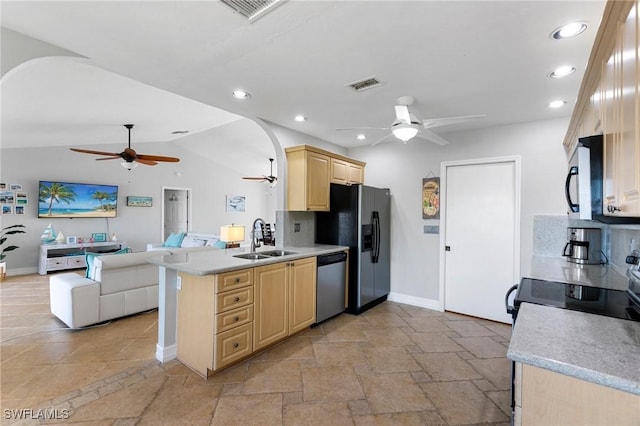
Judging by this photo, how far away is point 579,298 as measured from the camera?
1570mm

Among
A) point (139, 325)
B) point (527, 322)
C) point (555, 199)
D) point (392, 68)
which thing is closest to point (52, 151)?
point (139, 325)

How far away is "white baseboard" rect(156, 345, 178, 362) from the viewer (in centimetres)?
264

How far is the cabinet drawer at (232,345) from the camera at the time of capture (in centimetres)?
236

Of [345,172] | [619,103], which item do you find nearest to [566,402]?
[619,103]

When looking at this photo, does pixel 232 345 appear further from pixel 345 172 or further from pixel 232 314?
pixel 345 172

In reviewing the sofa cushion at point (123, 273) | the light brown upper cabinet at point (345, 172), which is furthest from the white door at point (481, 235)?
the sofa cushion at point (123, 273)

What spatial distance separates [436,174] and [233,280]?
3136 mm

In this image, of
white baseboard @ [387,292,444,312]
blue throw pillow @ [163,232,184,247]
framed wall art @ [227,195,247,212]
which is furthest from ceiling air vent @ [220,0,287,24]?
framed wall art @ [227,195,247,212]

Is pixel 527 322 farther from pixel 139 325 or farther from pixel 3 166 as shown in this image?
pixel 3 166

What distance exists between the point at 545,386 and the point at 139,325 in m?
3.94

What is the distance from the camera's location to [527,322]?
48.0 inches

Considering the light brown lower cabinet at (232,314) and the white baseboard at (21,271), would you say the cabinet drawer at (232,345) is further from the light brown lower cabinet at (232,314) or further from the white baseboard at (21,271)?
the white baseboard at (21,271)

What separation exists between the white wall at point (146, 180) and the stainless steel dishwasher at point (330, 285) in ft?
10.7

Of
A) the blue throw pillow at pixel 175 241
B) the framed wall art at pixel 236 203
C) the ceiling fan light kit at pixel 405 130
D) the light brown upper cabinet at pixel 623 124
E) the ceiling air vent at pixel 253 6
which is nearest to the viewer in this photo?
the light brown upper cabinet at pixel 623 124
